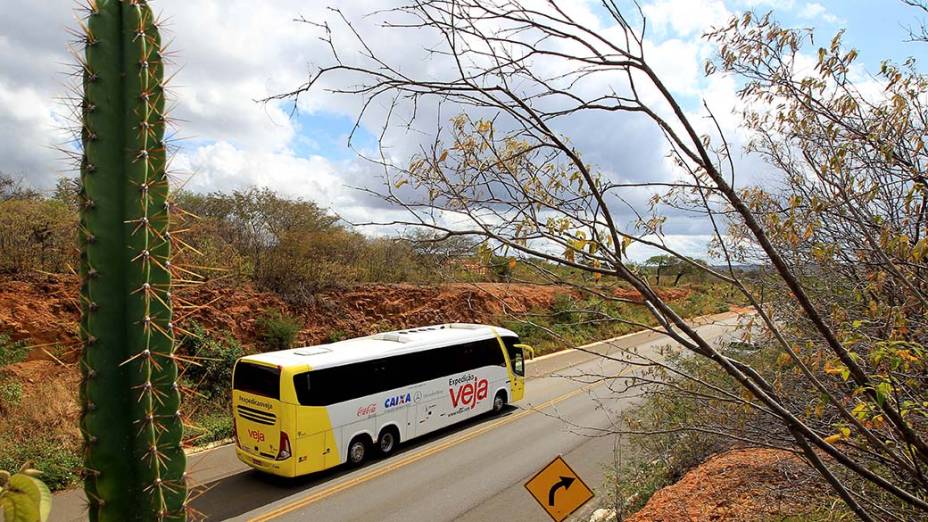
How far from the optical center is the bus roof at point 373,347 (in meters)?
11.1

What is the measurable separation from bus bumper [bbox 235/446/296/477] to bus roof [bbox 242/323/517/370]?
5.65ft

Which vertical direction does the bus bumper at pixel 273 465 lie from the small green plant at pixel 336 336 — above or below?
below

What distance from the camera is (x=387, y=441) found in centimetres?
1255

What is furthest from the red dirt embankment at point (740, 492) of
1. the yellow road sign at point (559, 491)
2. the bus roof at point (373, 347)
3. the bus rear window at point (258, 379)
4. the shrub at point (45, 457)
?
the shrub at point (45, 457)

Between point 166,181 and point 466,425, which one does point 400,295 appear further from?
point 166,181

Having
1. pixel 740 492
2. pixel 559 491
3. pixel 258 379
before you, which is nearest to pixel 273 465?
pixel 258 379

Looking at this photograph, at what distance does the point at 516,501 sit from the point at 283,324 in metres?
10.1

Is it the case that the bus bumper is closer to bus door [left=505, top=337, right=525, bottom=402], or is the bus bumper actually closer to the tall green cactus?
bus door [left=505, top=337, right=525, bottom=402]

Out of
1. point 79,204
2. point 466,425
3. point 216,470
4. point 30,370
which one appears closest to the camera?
point 79,204

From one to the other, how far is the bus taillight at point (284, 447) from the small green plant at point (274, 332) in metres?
7.06

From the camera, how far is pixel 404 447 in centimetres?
1323

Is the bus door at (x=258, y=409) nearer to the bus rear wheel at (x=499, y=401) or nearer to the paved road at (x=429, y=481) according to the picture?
the paved road at (x=429, y=481)

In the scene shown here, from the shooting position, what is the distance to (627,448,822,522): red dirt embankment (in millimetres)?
6619

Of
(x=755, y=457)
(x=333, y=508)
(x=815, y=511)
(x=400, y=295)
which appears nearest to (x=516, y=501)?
(x=333, y=508)
